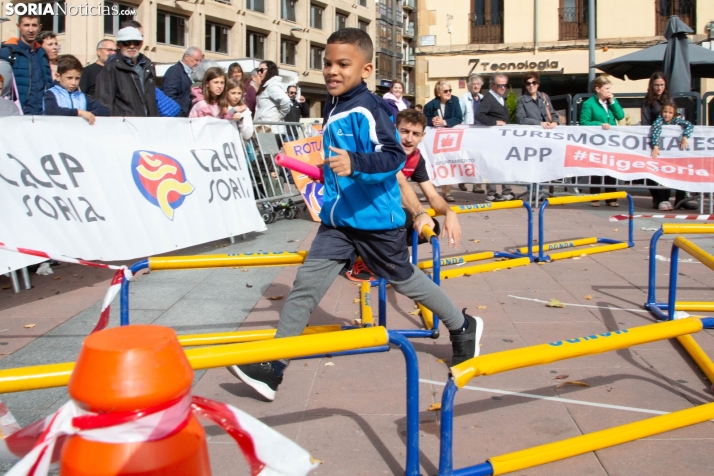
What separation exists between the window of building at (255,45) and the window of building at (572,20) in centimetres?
2302

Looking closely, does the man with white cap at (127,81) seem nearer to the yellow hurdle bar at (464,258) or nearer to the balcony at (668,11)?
the yellow hurdle bar at (464,258)

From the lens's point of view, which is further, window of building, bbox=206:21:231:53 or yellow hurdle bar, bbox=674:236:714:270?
window of building, bbox=206:21:231:53

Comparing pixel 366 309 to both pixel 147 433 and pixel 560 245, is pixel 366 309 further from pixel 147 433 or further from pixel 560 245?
pixel 147 433

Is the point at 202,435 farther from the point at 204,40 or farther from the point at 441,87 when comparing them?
the point at 204,40

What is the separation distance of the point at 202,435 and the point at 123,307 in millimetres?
2158

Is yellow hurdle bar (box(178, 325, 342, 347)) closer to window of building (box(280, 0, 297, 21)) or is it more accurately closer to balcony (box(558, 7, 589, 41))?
balcony (box(558, 7, 589, 41))

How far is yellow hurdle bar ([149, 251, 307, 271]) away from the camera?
3635mm

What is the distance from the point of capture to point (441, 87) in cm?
1270

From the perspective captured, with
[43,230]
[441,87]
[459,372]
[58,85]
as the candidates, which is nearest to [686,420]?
[459,372]

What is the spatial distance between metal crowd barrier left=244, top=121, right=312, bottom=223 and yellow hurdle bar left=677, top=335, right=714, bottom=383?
633cm

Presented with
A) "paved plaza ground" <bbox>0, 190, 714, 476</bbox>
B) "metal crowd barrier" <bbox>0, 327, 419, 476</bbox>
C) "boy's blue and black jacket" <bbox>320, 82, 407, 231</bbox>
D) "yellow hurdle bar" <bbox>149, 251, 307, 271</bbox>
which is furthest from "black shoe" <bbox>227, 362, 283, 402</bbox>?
"metal crowd barrier" <bbox>0, 327, 419, 476</bbox>

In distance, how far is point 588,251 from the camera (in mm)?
7891

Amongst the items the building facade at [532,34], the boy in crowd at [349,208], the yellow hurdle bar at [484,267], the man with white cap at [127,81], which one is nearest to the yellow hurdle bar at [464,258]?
the yellow hurdle bar at [484,267]

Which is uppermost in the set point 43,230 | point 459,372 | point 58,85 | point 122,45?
point 122,45
